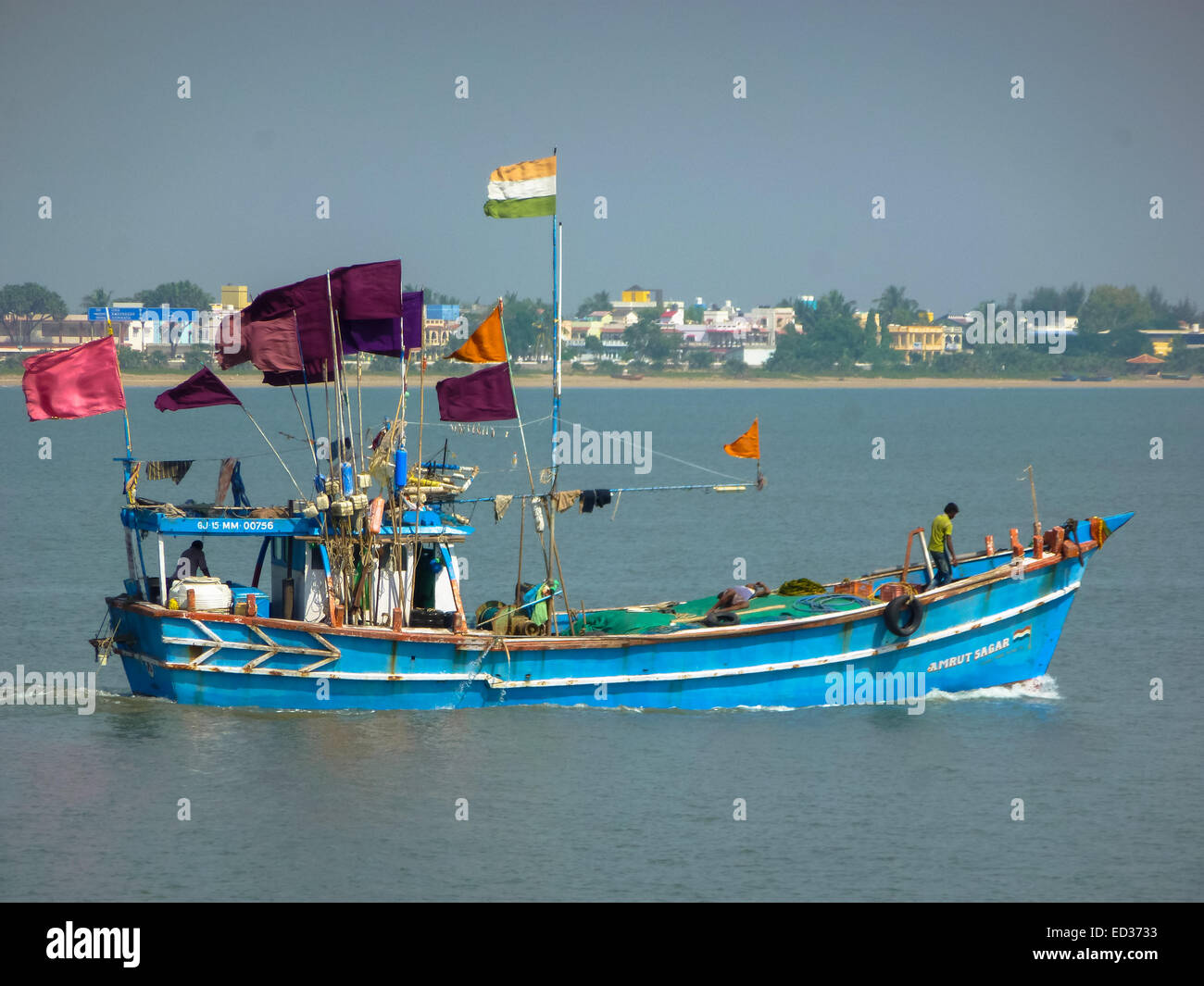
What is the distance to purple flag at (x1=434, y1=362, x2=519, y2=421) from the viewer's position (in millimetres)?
28344

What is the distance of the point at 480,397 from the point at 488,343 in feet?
3.01

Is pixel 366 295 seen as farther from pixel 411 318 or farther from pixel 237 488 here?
pixel 237 488

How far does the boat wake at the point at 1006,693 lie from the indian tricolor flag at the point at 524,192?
11147 mm

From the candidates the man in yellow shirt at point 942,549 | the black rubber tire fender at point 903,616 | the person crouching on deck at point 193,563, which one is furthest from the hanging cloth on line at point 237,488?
the man in yellow shirt at point 942,549

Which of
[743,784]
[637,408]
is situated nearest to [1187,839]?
[743,784]

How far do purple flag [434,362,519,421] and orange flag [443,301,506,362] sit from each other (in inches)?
8.1

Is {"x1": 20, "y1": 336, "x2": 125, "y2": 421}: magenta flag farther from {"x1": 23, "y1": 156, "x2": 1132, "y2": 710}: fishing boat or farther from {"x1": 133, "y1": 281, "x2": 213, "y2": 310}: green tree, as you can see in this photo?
{"x1": 133, "y1": 281, "x2": 213, "y2": 310}: green tree

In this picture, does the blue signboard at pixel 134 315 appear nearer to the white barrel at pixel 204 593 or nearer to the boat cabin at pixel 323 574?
the boat cabin at pixel 323 574

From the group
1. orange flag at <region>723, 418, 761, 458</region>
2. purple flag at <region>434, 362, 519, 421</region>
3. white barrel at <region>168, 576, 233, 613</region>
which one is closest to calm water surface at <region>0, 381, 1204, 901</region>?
white barrel at <region>168, 576, 233, 613</region>

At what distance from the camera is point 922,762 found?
89.9 feet

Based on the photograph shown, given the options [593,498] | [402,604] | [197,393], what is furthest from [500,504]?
[197,393]

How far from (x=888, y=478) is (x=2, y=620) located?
5370 centimetres

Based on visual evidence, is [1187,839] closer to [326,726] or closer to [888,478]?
[326,726]

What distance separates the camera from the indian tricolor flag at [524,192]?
2833cm
